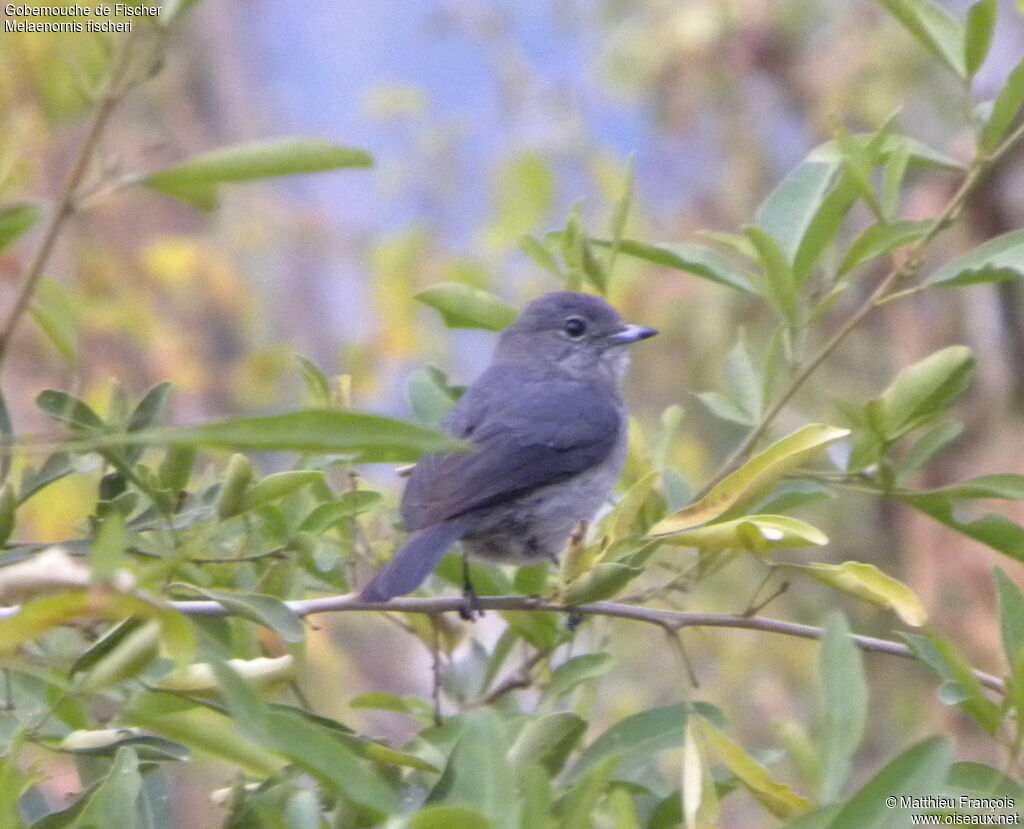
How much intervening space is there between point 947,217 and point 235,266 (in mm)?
5633

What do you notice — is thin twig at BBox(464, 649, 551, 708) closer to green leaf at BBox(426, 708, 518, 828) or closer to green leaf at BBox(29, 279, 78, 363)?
green leaf at BBox(426, 708, 518, 828)

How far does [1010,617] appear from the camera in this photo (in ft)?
6.17

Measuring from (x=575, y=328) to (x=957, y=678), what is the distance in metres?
2.56

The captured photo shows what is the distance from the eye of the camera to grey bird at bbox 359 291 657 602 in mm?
3195

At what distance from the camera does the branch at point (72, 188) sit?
154cm

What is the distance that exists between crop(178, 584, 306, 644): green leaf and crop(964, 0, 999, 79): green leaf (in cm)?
151

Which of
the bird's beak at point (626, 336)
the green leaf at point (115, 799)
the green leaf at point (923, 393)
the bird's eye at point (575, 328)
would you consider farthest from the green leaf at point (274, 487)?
the bird's eye at point (575, 328)

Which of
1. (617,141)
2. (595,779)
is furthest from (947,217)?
(617,141)

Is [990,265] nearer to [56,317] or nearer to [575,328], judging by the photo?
[56,317]

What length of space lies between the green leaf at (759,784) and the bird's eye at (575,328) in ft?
7.87

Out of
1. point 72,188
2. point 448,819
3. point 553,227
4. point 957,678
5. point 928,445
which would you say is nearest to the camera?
point 448,819

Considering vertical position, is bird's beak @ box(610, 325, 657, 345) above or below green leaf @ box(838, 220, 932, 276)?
below

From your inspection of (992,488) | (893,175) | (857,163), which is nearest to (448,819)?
(992,488)

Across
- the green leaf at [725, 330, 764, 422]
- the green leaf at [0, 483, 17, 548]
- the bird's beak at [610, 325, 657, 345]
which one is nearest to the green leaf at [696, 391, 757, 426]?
the green leaf at [725, 330, 764, 422]
